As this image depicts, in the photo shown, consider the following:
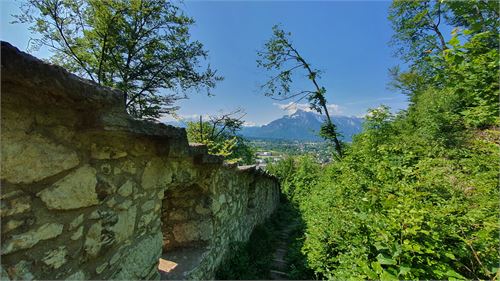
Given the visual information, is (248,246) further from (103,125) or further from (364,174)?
(103,125)

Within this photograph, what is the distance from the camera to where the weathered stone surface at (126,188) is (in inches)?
65.7

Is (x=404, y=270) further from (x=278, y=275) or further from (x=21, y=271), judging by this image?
(x=21, y=271)

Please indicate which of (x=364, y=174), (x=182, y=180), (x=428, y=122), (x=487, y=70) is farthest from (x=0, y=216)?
(x=428, y=122)

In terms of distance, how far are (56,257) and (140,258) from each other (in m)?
0.75

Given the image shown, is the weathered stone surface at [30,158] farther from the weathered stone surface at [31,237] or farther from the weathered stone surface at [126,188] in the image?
the weathered stone surface at [126,188]

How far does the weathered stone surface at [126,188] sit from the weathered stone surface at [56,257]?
0.47 m

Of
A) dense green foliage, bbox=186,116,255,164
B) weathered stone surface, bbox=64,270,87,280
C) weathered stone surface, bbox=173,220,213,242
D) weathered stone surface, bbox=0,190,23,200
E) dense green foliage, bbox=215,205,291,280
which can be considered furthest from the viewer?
A: dense green foliage, bbox=186,116,255,164

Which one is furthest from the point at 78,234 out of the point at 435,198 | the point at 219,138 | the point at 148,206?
the point at 219,138

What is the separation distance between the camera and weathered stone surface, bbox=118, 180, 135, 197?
1.67 metres

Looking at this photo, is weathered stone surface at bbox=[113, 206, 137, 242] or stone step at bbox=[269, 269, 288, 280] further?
stone step at bbox=[269, 269, 288, 280]

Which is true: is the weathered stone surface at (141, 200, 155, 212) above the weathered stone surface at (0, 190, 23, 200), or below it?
below

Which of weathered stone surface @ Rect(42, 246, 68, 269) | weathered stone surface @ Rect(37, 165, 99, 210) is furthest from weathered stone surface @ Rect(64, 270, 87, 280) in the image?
weathered stone surface @ Rect(37, 165, 99, 210)

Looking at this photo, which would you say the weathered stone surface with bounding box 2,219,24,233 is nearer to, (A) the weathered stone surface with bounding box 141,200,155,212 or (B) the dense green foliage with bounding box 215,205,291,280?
(A) the weathered stone surface with bounding box 141,200,155,212

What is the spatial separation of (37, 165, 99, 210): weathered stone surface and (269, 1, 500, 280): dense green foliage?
7.61ft
